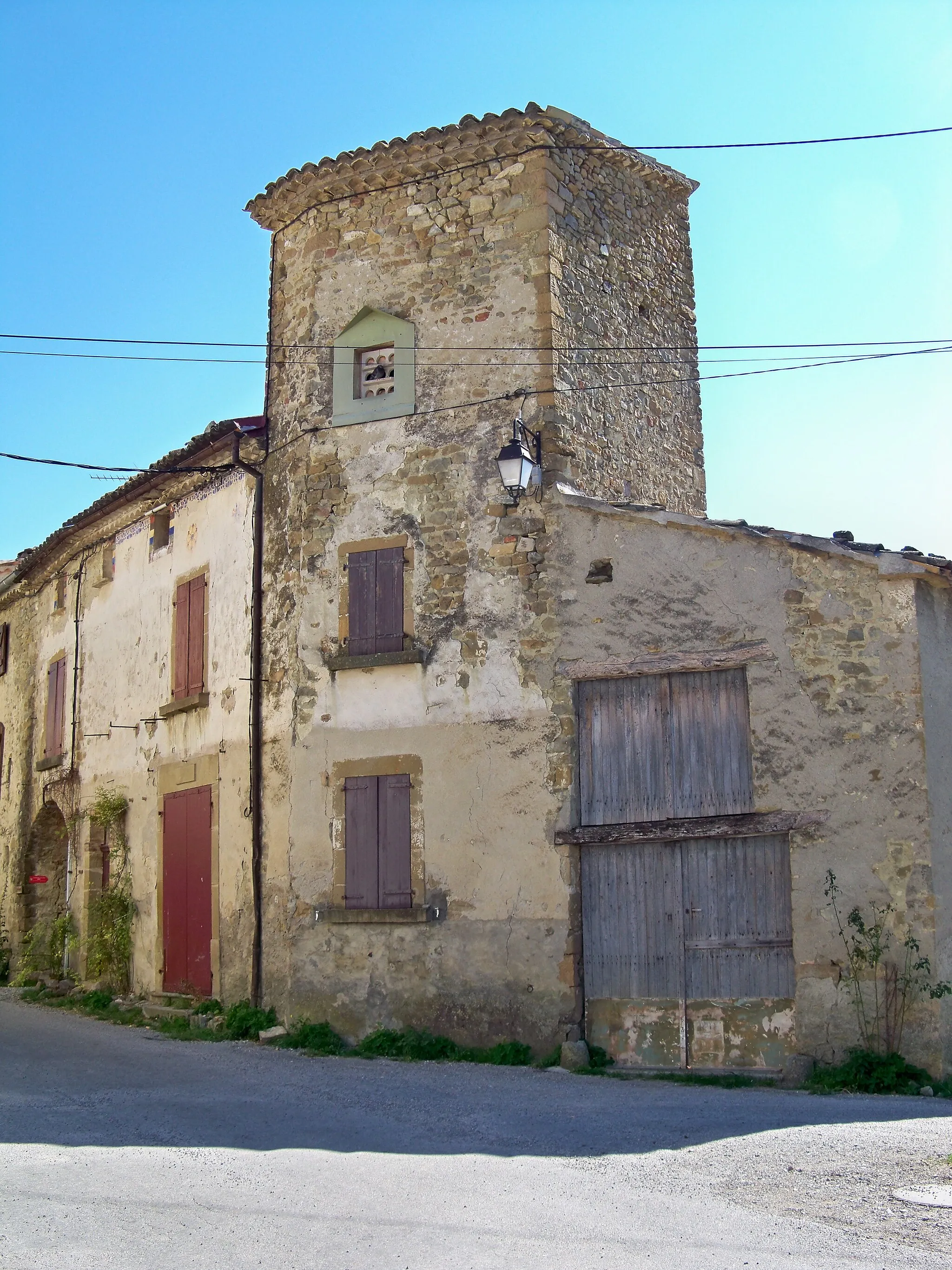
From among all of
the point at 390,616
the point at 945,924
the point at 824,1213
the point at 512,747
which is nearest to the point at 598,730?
the point at 512,747

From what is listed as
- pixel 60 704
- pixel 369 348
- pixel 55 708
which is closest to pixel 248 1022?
pixel 369 348

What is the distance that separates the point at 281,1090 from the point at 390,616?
435 cm

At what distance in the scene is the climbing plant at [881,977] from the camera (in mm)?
8945

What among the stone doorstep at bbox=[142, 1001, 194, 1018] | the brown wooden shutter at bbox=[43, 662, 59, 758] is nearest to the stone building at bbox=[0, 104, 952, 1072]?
the stone doorstep at bbox=[142, 1001, 194, 1018]

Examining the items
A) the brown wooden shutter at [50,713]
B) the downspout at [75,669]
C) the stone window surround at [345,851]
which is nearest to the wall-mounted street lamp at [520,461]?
the stone window surround at [345,851]

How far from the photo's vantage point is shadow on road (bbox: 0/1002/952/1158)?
6914mm

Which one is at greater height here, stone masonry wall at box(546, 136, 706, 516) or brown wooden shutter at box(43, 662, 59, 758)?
stone masonry wall at box(546, 136, 706, 516)

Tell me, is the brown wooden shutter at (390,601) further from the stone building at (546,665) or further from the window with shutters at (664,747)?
the window with shutters at (664,747)

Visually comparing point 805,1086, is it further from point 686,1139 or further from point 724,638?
point 724,638

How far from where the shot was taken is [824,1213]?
544cm

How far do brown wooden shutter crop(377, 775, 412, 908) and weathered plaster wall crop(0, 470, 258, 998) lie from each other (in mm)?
1699

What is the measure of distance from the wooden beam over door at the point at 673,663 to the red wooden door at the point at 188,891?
4460 millimetres

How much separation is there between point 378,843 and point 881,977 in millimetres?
4291

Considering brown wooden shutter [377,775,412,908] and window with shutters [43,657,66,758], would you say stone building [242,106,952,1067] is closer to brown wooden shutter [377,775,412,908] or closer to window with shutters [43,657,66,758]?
brown wooden shutter [377,775,412,908]
